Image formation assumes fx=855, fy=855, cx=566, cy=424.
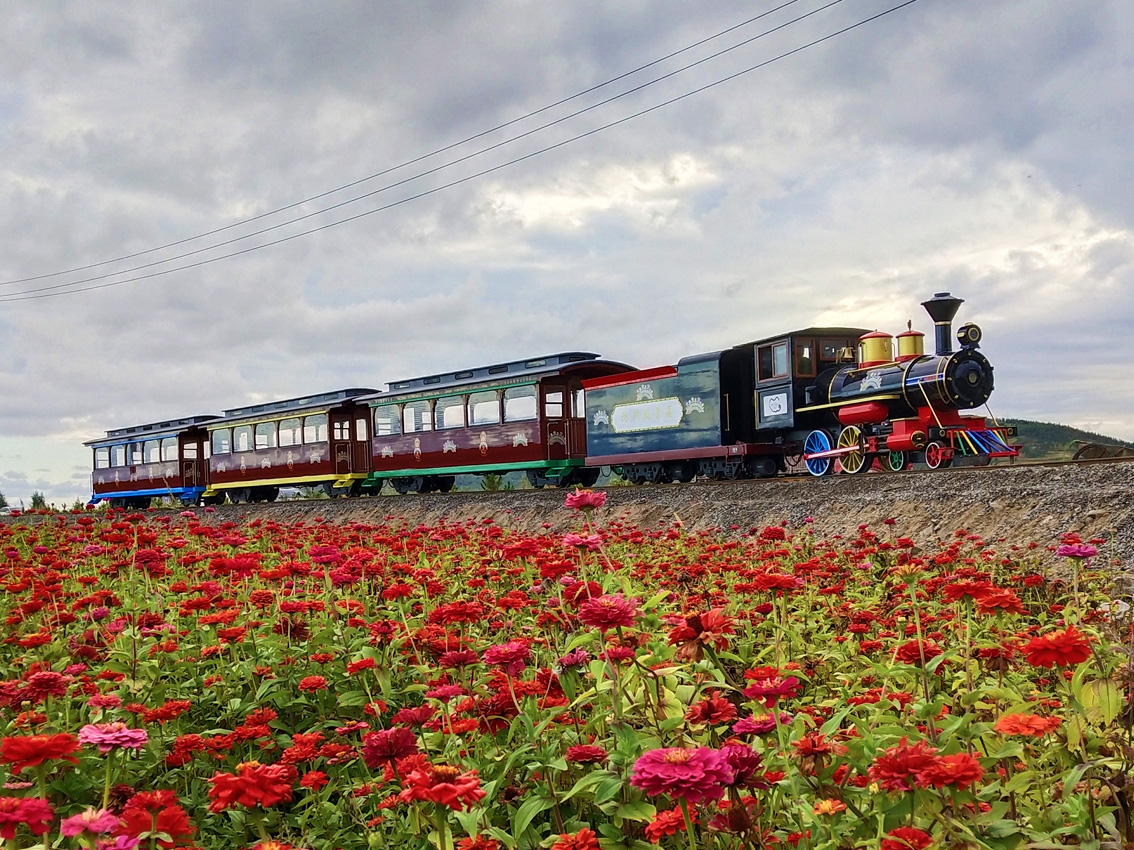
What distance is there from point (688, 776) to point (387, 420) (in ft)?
77.2

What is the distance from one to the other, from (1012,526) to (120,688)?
906cm

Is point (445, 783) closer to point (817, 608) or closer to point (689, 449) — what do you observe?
point (817, 608)

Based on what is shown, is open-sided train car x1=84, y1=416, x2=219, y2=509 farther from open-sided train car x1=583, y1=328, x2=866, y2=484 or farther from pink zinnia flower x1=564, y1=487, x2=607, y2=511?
pink zinnia flower x1=564, y1=487, x2=607, y2=511

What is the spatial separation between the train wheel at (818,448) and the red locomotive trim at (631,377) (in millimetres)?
3293

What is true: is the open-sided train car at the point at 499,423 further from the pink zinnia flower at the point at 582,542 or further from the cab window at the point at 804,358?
the pink zinnia flower at the point at 582,542

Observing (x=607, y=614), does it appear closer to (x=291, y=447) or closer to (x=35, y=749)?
(x=35, y=749)

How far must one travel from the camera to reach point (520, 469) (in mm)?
20078

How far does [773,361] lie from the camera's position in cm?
1733

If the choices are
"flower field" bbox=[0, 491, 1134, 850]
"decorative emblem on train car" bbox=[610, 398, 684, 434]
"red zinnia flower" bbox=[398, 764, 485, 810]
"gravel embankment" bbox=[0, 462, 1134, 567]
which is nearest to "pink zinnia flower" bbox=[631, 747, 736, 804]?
"flower field" bbox=[0, 491, 1134, 850]

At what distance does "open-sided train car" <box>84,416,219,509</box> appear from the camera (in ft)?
98.5

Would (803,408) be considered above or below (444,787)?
above

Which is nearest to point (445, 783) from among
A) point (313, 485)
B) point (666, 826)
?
point (666, 826)

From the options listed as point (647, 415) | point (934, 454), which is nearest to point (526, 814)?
point (934, 454)

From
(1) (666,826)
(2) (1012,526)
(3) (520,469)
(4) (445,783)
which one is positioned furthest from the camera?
(3) (520,469)
